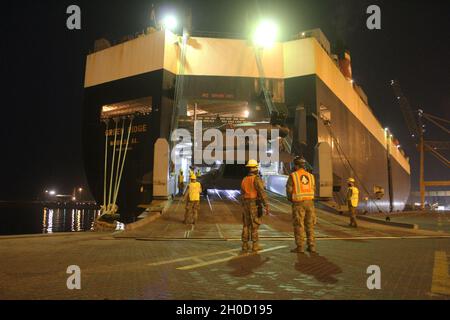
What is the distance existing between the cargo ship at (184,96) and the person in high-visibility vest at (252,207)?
37.6 ft

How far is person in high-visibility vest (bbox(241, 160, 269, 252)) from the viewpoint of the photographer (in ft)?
20.3

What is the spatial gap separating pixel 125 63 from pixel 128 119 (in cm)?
353

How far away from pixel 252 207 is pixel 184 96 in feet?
49.0

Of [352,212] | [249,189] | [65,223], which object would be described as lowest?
[65,223]

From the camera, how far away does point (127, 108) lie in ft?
70.2

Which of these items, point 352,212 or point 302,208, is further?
point 352,212

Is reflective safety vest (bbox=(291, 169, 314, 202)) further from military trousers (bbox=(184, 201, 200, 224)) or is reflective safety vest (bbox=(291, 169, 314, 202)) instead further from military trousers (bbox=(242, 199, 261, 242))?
military trousers (bbox=(184, 201, 200, 224))

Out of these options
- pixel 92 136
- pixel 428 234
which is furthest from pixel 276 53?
pixel 428 234

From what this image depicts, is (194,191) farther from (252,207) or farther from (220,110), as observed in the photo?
(220,110)

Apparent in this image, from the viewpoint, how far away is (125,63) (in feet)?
66.8

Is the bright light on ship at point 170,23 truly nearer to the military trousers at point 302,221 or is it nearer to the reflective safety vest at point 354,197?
the reflective safety vest at point 354,197

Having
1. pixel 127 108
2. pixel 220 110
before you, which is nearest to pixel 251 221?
pixel 127 108

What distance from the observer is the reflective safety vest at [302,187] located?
602cm
